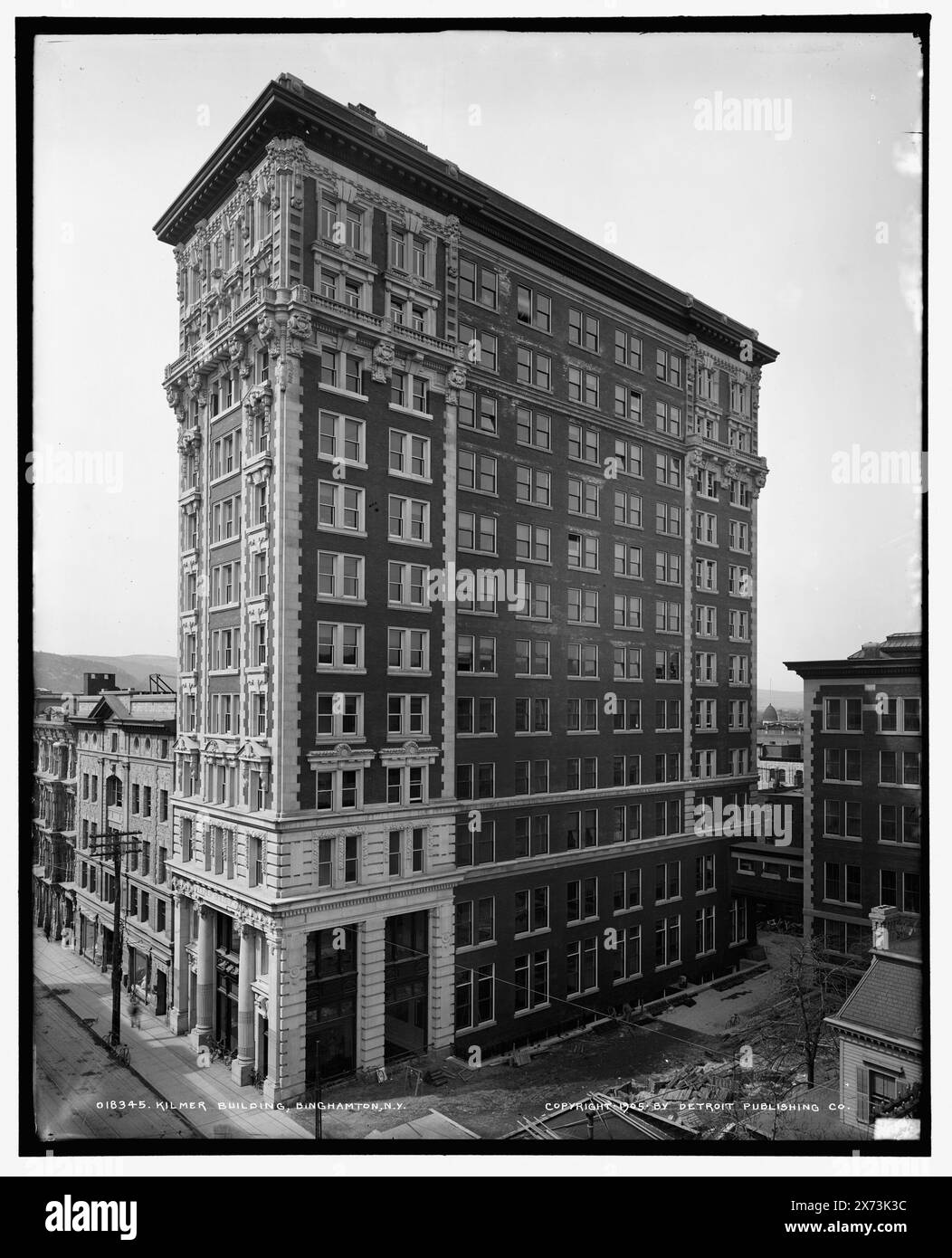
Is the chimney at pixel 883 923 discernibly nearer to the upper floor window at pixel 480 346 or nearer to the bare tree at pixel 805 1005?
the bare tree at pixel 805 1005

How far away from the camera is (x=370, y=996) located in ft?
67.7

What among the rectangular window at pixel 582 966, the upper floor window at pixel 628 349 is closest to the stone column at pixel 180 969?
the rectangular window at pixel 582 966

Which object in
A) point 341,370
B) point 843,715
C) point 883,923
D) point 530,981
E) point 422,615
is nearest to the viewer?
point 883,923

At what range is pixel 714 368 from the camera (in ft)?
89.6

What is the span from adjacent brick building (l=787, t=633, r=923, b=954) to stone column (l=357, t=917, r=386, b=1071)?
12.5 meters

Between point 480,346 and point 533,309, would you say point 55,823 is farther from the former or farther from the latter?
point 533,309

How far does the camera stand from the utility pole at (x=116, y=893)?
22.0 meters

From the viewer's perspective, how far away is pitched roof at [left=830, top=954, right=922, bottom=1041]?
60.8 feet

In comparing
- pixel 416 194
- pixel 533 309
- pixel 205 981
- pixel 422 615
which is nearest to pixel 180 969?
pixel 205 981

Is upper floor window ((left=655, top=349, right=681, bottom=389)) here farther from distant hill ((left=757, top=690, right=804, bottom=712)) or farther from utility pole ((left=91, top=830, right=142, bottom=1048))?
utility pole ((left=91, top=830, right=142, bottom=1048))

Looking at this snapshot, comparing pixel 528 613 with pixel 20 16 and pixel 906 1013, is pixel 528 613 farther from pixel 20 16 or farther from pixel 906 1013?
pixel 20 16

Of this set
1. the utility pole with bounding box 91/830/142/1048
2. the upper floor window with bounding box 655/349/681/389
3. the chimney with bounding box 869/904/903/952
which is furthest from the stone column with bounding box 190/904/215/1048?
the upper floor window with bounding box 655/349/681/389

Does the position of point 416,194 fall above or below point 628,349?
above

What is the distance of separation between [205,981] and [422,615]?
11805 mm
